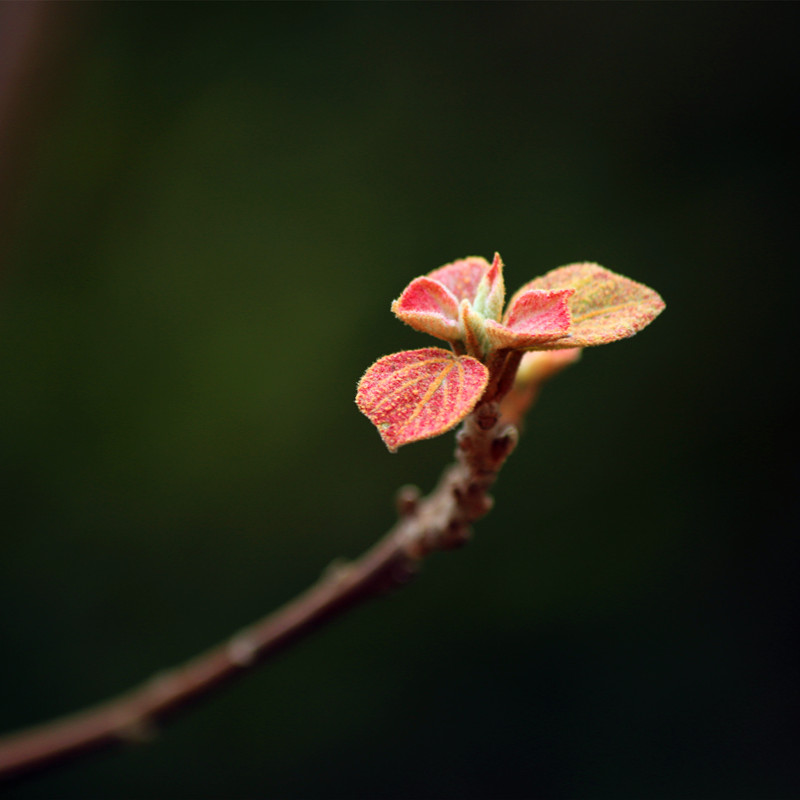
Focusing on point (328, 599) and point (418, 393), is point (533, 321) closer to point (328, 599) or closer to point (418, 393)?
point (418, 393)

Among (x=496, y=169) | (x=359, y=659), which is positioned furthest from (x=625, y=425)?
(x=359, y=659)

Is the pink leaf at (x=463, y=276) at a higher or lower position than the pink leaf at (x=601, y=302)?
higher

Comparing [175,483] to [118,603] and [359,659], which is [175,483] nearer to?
[118,603]

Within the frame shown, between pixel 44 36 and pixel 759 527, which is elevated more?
pixel 44 36

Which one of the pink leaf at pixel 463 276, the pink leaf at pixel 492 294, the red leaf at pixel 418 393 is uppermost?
the pink leaf at pixel 463 276

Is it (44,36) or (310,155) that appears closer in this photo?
(44,36)
